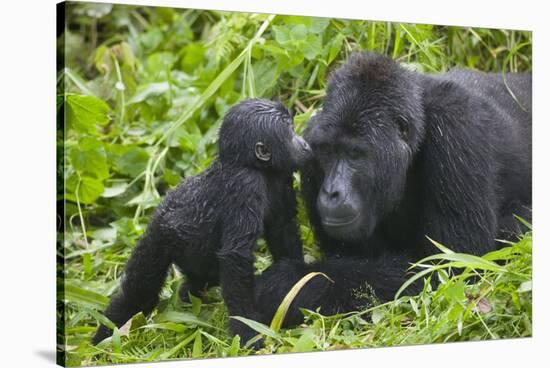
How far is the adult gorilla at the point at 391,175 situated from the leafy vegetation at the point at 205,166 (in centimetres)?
14

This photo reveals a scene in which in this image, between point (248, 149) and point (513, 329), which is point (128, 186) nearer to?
point (248, 149)

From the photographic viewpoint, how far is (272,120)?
4.06m

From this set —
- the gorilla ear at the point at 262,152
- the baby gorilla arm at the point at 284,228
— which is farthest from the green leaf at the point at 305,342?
the gorilla ear at the point at 262,152

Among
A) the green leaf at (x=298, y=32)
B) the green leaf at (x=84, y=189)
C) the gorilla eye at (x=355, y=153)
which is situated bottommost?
the green leaf at (x=84, y=189)

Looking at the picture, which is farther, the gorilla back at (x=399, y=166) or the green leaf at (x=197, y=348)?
the gorilla back at (x=399, y=166)

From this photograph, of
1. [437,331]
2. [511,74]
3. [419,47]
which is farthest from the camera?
[511,74]

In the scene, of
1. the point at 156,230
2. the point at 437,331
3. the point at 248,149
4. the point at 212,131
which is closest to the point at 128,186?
the point at 212,131

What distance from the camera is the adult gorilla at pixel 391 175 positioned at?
13.9ft

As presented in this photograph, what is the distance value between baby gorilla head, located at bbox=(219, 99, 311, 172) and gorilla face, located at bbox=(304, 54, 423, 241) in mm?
229

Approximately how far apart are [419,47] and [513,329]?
63.8 inches

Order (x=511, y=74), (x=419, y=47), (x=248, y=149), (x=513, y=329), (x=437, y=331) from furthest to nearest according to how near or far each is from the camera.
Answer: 1. (x=511, y=74)
2. (x=419, y=47)
3. (x=513, y=329)
4. (x=437, y=331)
5. (x=248, y=149)

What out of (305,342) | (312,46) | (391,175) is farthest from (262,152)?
(312,46)

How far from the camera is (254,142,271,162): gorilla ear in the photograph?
405 centimetres

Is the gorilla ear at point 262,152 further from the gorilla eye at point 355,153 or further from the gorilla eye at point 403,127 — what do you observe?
the gorilla eye at point 403,127
